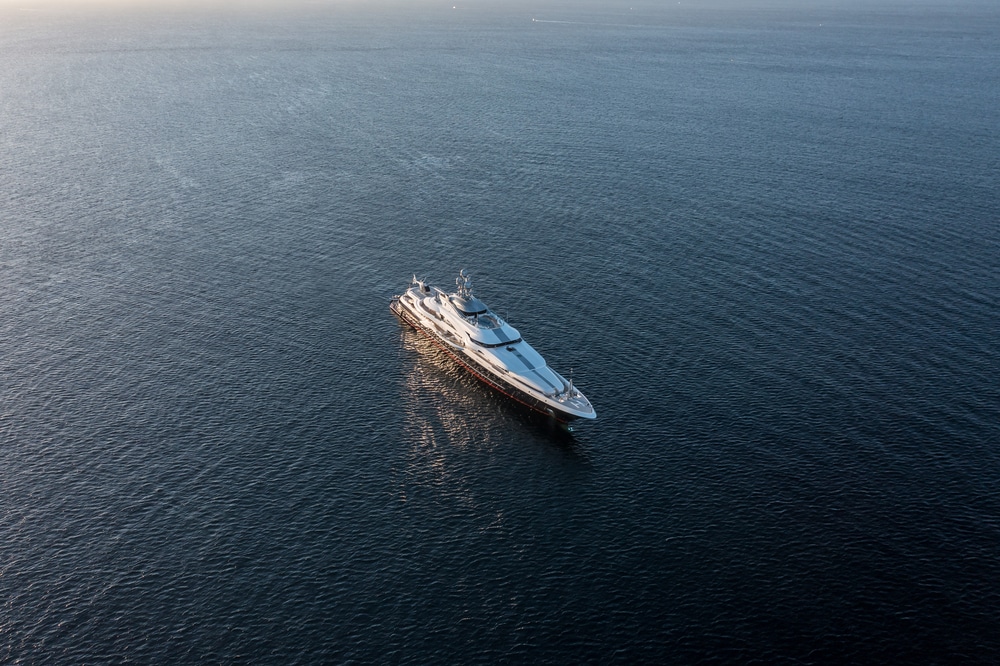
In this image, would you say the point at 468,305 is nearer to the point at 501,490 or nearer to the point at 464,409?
the point at 464,409

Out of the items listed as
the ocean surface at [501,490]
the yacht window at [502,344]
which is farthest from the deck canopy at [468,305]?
the ocean surface at [501,490]

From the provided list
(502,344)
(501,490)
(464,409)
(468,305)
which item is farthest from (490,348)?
(501,490)

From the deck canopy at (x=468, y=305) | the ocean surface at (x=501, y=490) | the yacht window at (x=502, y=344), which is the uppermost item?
the deck canopy at (x=468, y=305)

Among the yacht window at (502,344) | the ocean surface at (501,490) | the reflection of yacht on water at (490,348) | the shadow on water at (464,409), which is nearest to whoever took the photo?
the ocean surface at (501,490)

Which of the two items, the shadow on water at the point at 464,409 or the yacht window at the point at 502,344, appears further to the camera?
the yacht window at the point at 502,344

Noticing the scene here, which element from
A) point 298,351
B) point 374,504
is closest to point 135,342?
point 298,351

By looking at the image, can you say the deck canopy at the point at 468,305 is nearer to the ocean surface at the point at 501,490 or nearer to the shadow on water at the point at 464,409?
the shadow on water at the point at 464,409

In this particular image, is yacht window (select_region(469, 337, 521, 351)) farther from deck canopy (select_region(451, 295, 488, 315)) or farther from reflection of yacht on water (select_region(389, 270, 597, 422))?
deck canopy (select_region(451, 295, 488, 315))

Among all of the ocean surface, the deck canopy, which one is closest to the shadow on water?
the ocean surface
